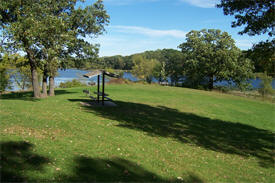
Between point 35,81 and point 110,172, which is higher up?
point 35,81

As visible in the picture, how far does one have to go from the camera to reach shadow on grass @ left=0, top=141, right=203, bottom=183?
4723mm

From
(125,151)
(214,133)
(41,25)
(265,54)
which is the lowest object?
(214,133)

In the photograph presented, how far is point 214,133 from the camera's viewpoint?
1138cm

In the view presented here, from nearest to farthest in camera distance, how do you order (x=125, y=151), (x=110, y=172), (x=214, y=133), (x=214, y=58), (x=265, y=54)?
(x=110, y=172) → (x=125, y=151) → (x=265, y=54) → (x=214, y=133) → (x=214, y=58)

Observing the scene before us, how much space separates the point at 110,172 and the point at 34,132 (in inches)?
143

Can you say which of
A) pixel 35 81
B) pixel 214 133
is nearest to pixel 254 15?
pixel 214 133

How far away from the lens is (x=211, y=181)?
6047 mm

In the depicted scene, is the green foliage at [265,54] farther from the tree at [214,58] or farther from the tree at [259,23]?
the tree at [214,58]

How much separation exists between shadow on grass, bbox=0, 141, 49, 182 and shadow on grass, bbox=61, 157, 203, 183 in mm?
845

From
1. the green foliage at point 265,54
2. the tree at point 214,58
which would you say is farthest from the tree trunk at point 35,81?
the tree at point 214,58

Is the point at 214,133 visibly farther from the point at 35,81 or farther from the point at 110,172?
the point at 35,81

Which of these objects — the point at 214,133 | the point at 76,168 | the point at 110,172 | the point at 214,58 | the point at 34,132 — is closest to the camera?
the point at 76,168

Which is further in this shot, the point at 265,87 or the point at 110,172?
the point at 265,87

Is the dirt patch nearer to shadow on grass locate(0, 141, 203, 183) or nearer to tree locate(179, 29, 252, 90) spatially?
shadow on grass locate(0, 141, 203, 183)
